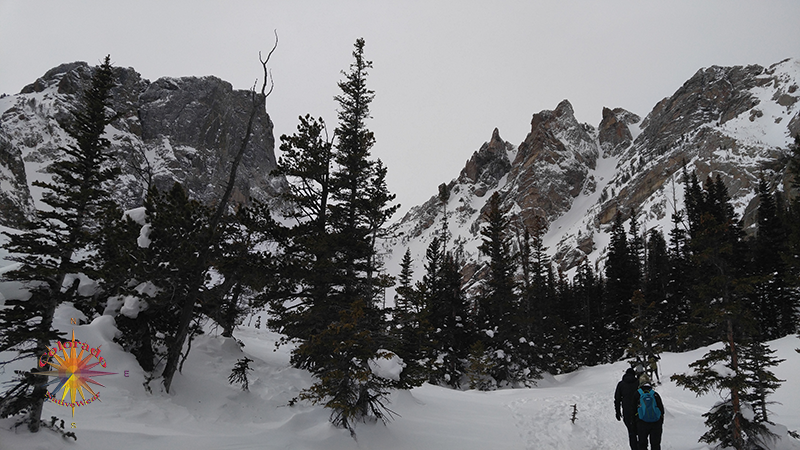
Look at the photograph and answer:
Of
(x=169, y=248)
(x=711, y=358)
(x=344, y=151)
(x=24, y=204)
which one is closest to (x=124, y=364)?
(x=169, y=248)

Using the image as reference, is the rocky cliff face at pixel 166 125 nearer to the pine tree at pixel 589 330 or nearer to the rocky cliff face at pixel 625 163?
the rocky cliff face at pixel 625 163

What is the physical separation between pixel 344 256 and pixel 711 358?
10.1m

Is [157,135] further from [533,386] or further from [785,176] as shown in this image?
[785,176]

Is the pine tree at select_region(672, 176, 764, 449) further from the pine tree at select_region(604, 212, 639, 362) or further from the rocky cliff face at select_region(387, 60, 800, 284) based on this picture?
the pine tree at select_region(604, 212, 639, 362)

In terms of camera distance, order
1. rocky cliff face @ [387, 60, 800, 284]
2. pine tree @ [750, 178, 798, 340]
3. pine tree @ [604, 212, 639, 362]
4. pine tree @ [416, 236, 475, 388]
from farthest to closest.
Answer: rocky cliff face @ [387, 60, 800, 284], pine tree @ [604, 212, 639, 362], pine tree @ [750, 178, 798, 340], pine tree @ [416, 236, 475, 388]

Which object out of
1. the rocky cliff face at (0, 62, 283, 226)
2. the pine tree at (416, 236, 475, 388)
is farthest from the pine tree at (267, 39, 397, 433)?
the rocky cliff face at (0, 62, 283, 226)

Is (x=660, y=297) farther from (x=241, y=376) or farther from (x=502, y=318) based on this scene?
(x=241, y=376)

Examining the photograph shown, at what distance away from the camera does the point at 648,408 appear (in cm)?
675

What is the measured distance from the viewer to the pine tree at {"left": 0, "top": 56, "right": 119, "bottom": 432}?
5.77 m

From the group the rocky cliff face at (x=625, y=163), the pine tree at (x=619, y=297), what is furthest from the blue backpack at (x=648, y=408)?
the pine tree at (x=619, y=297)

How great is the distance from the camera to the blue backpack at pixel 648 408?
6727mm

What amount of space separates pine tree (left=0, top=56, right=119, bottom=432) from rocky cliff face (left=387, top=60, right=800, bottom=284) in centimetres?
1186

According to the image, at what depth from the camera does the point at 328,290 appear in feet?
35.3

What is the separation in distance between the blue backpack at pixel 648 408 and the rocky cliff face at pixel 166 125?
78256 mm
